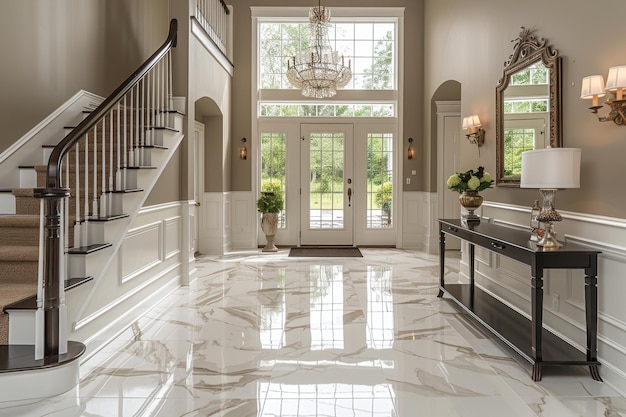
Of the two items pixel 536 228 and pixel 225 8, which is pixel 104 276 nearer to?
pixel 536 228

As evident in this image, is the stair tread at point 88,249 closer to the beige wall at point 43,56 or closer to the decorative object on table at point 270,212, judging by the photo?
the beige wall at point 43,56

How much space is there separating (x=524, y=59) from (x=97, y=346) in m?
4.22

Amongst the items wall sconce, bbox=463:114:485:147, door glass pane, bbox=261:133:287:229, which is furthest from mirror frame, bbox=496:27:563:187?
door glass pane, bbox=261:133:287:229

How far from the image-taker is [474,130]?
5109 mm

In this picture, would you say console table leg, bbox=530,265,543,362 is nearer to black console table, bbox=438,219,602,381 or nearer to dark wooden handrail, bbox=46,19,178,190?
black console table, bbox=438,219,602,381

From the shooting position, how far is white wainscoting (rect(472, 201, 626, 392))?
2.73 m

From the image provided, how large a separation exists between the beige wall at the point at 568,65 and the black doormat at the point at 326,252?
2737 mm

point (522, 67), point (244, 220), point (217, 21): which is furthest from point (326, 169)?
point (522, 67)

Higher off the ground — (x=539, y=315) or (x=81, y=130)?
(x=81, y=130)

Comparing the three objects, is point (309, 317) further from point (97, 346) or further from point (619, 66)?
point (619, 66)

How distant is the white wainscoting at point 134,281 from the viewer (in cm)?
316

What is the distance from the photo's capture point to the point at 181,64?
5.27m

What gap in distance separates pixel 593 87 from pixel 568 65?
0.61 m

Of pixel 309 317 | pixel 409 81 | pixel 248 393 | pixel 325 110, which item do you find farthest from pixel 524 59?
pixel 325 110
